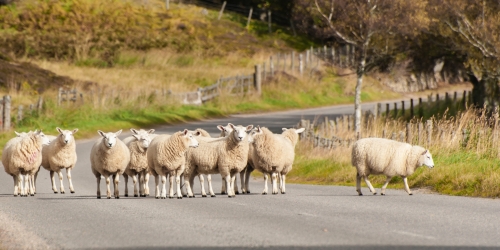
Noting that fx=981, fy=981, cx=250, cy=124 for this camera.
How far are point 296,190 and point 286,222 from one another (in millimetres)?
6789

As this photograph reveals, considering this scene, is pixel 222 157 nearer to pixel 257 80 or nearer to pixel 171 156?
pixel 171 156

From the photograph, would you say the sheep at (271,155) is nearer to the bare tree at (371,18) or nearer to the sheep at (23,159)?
the sheep at (23,159)

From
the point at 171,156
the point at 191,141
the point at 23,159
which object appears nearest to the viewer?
the point at 171,156

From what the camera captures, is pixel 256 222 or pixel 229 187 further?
pixel 229 187

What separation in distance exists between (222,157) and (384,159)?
3.01m

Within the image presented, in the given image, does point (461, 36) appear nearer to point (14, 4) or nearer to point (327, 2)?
point (327, 2)

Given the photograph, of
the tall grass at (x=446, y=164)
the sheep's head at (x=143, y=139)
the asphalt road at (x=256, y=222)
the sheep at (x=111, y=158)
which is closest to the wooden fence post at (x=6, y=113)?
the tall grass at (x=446, y=164)

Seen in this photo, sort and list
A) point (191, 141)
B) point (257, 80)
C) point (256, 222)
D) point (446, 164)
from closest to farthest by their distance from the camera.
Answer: point (256, 222) < point (191, 141) < point (446, 164) < point (257, 80)

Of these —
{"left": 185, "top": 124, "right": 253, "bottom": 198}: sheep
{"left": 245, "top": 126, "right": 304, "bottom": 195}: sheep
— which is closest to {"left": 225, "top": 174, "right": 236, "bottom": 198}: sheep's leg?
{"left": 185, "top": 124, "right": 253, "bottom": 198}: sheep

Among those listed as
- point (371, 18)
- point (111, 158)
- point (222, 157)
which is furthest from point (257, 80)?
point (222, 157)

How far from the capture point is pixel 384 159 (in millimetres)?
18109

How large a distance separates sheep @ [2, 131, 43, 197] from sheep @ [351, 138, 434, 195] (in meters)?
6.56

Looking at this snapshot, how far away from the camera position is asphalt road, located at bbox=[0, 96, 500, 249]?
37.0ft

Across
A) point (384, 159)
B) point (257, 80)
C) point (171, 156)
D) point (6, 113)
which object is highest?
point (257, 80)
